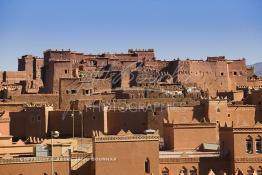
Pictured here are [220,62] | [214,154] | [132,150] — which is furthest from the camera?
[220,62]

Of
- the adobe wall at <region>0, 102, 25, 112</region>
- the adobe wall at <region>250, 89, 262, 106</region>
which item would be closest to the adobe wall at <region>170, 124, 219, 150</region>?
the adobe wall at <region>250, 89, 262, 106</region>

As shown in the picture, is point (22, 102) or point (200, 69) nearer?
point (22, 102)

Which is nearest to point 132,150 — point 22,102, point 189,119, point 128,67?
point 189,119

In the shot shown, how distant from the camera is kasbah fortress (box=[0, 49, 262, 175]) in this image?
25.0 meters

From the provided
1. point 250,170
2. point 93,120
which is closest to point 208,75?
point 93,120

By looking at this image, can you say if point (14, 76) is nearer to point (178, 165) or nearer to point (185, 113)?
point (185, 113)

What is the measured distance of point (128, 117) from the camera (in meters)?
34.5

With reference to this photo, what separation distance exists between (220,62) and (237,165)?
26849mm

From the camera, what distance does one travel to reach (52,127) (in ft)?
117

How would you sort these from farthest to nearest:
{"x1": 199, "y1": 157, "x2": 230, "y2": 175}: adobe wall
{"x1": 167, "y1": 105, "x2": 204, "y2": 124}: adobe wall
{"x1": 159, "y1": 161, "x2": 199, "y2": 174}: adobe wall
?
{"x1": 167, "y1": 105, "x2": 204, "y2": 124}: adobe wall
{"x1": 199, "y1": 157, "x2": 230, "y2": 175}: adobe wall
{"x1": 159, "y1": 161, "x2": 199, "y2": 174}: adobe wall

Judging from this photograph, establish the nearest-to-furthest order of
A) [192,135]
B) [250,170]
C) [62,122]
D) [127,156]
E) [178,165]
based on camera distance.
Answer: [127,156] < [250,170] < [178,165] < [192,135] < [62,122]

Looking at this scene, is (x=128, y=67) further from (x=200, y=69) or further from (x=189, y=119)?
(x=189, y=119)

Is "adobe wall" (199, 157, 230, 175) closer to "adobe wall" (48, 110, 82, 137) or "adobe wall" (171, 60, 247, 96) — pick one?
"adobe wall" (48, 110, 82, 137)

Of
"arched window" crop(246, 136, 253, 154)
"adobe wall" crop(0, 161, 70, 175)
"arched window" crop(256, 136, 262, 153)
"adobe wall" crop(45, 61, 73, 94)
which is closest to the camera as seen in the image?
"adobe wall" crop(0, 161, 70, 175)
